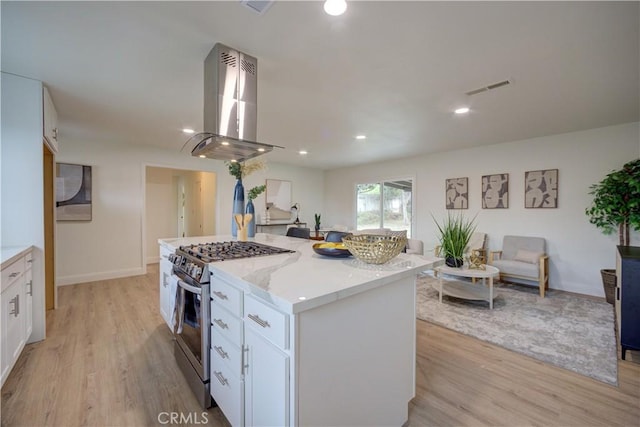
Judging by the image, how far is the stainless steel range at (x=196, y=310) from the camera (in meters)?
1.57

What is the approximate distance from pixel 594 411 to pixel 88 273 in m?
6.12

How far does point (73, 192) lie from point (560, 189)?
24.6 ft

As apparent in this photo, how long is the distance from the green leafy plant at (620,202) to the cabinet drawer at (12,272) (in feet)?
19.1

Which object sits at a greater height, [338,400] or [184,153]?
[184,153]

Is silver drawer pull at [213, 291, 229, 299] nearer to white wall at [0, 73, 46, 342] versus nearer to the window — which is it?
white wall at [0, 73, 46, 342]

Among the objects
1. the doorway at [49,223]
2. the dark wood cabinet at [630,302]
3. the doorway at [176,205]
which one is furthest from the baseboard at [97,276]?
the dark wood cabinet at [630,302]

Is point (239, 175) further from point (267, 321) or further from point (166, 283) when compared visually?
point (267, 321)

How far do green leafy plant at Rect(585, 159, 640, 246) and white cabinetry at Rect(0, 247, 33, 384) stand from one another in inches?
230

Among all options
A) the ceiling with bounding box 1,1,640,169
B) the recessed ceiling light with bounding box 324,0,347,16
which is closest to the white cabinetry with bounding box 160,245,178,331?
the ceiling with bounding box 1,1,640,169

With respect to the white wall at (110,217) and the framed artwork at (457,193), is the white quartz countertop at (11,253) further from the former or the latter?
the framed artwork at (457,193)

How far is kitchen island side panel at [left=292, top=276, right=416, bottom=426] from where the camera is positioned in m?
1.03

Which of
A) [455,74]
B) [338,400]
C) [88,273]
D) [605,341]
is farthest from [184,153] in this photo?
[605,341]

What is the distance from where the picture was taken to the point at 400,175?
5965 mm

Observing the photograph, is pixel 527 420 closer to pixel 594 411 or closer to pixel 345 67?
pixel 594 411
